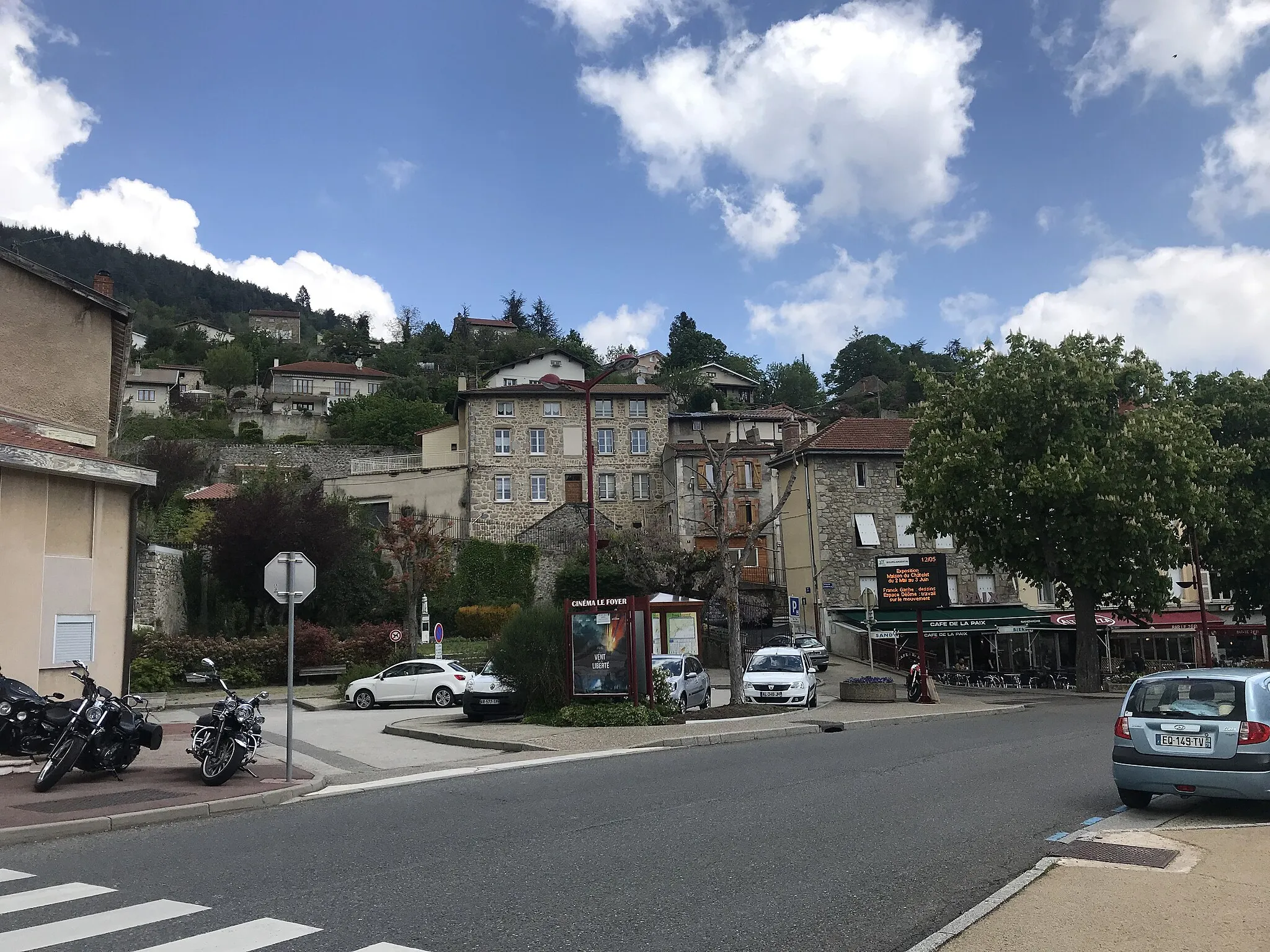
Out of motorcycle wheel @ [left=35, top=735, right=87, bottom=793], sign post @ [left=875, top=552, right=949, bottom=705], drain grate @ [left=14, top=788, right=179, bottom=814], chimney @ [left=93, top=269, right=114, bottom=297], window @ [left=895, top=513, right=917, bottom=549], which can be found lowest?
drain grate @ [left=14, top=788, right=179, bottom=814]

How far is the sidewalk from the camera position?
18.6 feet

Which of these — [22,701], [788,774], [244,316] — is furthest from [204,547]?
[244,316]

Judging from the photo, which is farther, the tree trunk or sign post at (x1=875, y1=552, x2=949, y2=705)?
the tree trunk

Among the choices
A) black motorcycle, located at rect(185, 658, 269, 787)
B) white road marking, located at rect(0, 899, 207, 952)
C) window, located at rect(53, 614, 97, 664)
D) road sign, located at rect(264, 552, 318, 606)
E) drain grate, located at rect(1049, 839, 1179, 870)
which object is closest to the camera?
white road marking, located at rect(0, 899, 207, 952)

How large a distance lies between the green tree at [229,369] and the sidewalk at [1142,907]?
103 meters

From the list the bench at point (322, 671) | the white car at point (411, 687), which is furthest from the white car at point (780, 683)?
the bench at point (322, 671)

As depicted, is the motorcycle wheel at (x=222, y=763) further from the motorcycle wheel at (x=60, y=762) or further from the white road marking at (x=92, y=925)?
the white road marking at (x=92, y=925)

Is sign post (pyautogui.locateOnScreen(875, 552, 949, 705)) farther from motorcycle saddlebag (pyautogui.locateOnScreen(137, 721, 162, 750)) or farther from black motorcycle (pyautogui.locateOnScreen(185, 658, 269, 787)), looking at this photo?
motorcycle saddlebag (pyautogui.locateOnScreen(137, 721, 162, 750))

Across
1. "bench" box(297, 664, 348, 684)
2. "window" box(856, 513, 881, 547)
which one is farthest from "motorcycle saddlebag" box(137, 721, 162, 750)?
"window" box(856, 513, 881, 547)

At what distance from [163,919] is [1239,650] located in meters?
51.2

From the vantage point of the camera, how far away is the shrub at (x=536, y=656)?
66.1 ft

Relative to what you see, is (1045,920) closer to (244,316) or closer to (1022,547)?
(1022,547)

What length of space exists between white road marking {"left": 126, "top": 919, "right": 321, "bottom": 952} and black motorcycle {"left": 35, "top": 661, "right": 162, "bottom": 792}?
6.69 metres

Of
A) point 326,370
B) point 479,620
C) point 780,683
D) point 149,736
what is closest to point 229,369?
point 326,370
